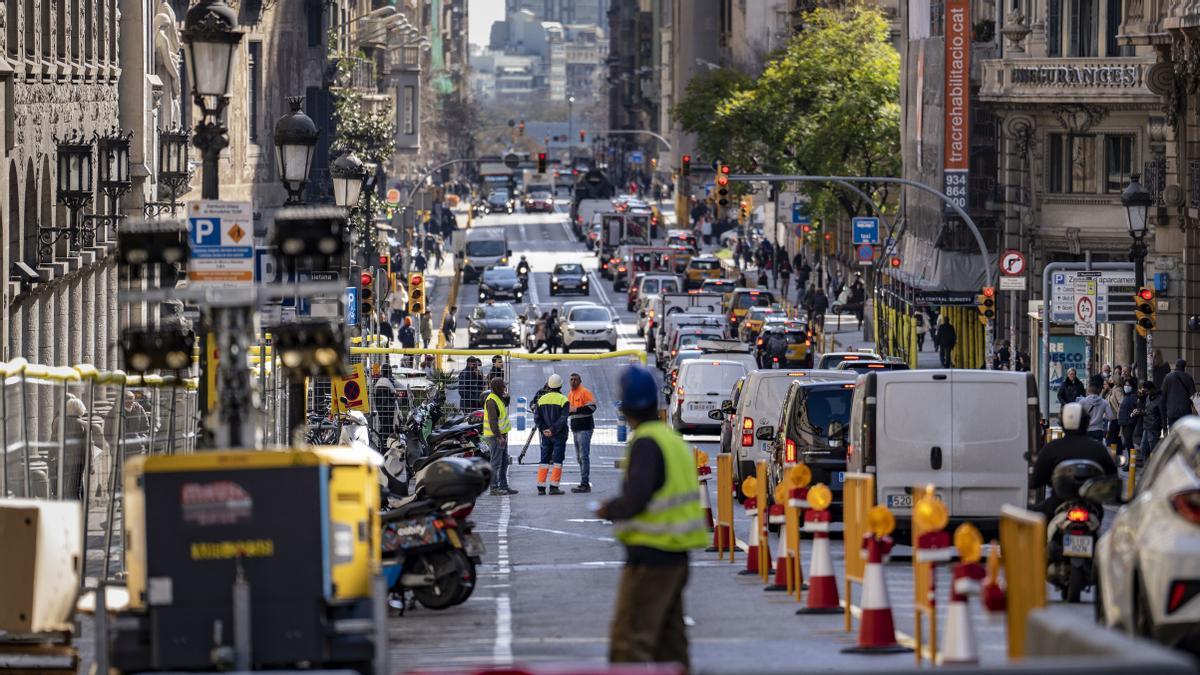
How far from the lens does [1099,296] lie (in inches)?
1624

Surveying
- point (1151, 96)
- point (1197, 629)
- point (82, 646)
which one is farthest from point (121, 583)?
point (1151, 96)

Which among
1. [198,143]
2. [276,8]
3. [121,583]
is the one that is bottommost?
[121,583]

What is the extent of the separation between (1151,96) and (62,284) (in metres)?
27.0

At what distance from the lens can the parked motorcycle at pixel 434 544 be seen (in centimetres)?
1808

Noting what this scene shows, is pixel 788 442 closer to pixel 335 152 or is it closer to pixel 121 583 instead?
pixel 121 583

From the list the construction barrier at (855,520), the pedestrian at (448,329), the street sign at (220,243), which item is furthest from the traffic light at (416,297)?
the construction barrier at (855,520)

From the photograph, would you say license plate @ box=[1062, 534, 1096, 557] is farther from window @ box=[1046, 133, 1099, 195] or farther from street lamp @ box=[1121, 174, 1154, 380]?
window @ box=[1046, 133, 1099, 195]

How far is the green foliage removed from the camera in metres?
81.3

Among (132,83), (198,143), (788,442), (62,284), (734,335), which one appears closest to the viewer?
(198,143)

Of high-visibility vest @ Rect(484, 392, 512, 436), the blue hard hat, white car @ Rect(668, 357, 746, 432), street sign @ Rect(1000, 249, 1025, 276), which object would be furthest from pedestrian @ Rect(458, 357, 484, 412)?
the blue hard hat

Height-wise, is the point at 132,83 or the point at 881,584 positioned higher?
the point at 132,83

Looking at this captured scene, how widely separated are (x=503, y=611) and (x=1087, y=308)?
24437 millimetres

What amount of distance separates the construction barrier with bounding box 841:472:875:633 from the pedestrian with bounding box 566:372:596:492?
17060 mm

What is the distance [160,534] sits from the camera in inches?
485
